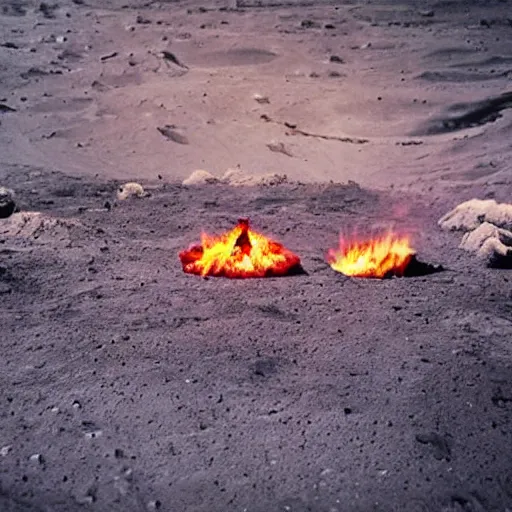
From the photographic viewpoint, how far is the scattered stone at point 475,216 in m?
4.10

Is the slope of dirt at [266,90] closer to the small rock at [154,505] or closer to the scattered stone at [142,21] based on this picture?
the scattered stone at [142,21]

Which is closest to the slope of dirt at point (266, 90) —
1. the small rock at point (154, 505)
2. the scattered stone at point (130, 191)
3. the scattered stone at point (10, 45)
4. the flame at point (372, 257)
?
the scattered stone at point (10, 45)

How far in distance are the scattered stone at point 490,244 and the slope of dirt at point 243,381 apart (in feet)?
0.25

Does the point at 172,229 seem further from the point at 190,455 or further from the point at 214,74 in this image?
the point at 214,74

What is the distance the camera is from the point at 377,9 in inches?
392

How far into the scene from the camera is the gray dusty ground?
2340 millimetres

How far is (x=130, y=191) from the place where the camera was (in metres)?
4.77

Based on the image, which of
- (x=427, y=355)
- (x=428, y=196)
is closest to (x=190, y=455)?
(x=427, y=355)

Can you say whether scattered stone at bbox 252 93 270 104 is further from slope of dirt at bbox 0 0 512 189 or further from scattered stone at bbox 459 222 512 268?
scattered stone at bbox 459 222 512 268

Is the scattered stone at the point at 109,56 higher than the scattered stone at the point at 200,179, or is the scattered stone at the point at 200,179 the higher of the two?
the scattered stone at the point at 109,56

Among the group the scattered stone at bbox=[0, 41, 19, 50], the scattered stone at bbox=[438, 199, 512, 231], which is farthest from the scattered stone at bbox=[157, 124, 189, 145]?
the scattered stone at bbox=[0, 41, 19, 50]

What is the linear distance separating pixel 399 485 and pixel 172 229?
245 centimetres

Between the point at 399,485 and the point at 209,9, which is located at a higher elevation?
→ the point at 209,9

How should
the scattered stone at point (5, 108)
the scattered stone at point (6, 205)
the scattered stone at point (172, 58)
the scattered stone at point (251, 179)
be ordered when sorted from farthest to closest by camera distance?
the scattered stone at point (172, 58) → the scattered stone at point (5, 108) → the scattered stone at point (251, 179) → the scattered stone at point (6, 205)
